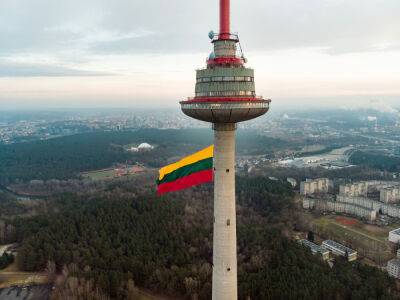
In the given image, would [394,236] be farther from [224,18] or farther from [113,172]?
[113,172]

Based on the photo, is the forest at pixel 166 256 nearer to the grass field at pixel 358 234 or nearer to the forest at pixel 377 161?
the grass field at pixel 358 234

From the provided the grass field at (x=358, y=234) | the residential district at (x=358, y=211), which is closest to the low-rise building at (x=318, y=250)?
the residential district at (x=358, y=211)

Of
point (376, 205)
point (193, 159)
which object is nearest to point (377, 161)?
point (376, 205)

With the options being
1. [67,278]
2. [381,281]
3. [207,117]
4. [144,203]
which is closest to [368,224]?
[381,281]

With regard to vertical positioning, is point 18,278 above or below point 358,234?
above

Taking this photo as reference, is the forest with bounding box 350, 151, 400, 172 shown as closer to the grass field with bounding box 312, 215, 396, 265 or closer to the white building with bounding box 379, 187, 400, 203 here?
the white building with bounding box 379, 187, 400, 203

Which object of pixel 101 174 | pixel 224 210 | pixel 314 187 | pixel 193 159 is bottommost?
pixel 101 174

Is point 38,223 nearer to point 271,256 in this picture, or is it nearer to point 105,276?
point 105,276
